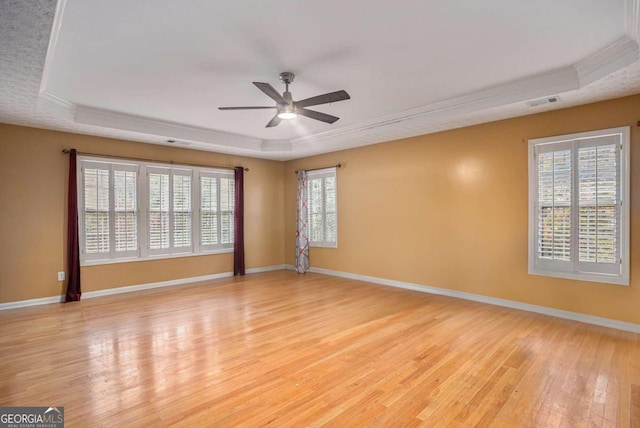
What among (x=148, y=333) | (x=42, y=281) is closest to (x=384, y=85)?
(x=148, y=333)

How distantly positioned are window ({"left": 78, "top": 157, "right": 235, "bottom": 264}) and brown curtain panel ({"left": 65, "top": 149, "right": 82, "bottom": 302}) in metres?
0.13

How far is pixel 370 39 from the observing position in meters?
2.94

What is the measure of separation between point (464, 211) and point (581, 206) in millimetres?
1463

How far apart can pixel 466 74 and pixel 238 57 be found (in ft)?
8.14

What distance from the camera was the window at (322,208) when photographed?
7160 mm

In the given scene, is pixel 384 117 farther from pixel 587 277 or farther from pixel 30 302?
pixel 30 302

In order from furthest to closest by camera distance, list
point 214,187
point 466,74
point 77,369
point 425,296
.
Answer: point 214,187 → point 425,296 → point 466,74 → point 77,369

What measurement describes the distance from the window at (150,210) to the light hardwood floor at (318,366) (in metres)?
1.27

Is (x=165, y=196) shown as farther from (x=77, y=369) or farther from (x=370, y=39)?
(x=370, y=39)

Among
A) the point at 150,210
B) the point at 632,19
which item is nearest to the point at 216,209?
the point at 150,210

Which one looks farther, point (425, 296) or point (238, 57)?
point (425, 296)

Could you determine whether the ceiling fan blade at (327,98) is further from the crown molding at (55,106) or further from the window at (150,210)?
the window at (150,210)

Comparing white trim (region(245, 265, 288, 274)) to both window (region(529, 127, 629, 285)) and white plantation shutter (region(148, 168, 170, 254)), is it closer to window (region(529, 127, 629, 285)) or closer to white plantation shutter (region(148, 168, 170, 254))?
white plantation shutter (region(148, 168, 170, 254))

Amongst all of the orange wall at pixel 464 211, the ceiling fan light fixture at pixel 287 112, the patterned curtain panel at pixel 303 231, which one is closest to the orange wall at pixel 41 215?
the patterned curtain panel at pixel 303 231
